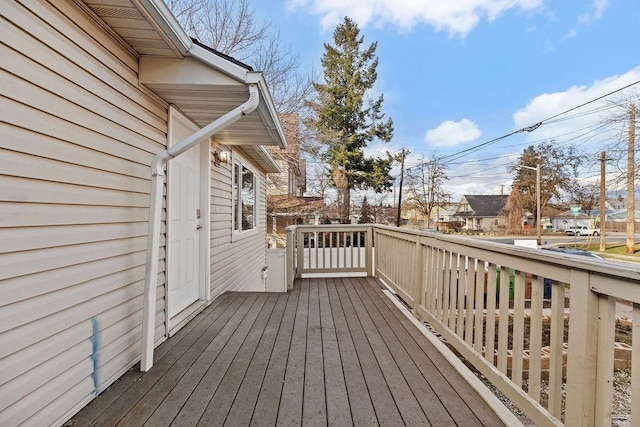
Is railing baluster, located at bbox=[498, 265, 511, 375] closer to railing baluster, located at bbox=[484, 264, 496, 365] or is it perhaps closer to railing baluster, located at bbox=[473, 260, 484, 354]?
railing baluster, located at bbox=[484, 264, 496, 365]

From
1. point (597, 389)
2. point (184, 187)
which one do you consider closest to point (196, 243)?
point (184, 187)

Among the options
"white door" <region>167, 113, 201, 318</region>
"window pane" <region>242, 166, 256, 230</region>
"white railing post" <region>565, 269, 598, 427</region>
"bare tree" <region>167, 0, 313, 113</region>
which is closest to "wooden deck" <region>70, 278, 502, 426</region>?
"white door" <region>167, 113, 201, 318</region>

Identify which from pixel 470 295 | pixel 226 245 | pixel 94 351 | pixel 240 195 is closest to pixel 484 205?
pixel 240 195

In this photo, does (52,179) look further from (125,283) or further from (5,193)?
(125,283)

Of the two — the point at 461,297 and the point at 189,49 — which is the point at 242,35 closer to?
the point at 189,49

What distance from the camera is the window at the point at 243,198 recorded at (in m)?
5.48

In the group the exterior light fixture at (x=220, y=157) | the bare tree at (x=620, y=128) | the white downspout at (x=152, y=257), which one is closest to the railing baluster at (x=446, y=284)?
the white downspout at (x=152, y=257)

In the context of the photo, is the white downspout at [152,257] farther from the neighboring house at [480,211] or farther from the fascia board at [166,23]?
the neighboring house at [480,211]

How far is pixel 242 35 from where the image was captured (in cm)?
965

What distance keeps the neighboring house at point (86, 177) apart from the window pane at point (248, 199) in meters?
2.84

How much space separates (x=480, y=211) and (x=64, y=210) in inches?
1721

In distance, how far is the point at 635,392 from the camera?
3.64ft

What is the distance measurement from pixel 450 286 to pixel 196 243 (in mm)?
2677

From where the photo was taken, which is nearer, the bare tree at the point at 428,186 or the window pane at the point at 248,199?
the window pane at the point at 248,199
